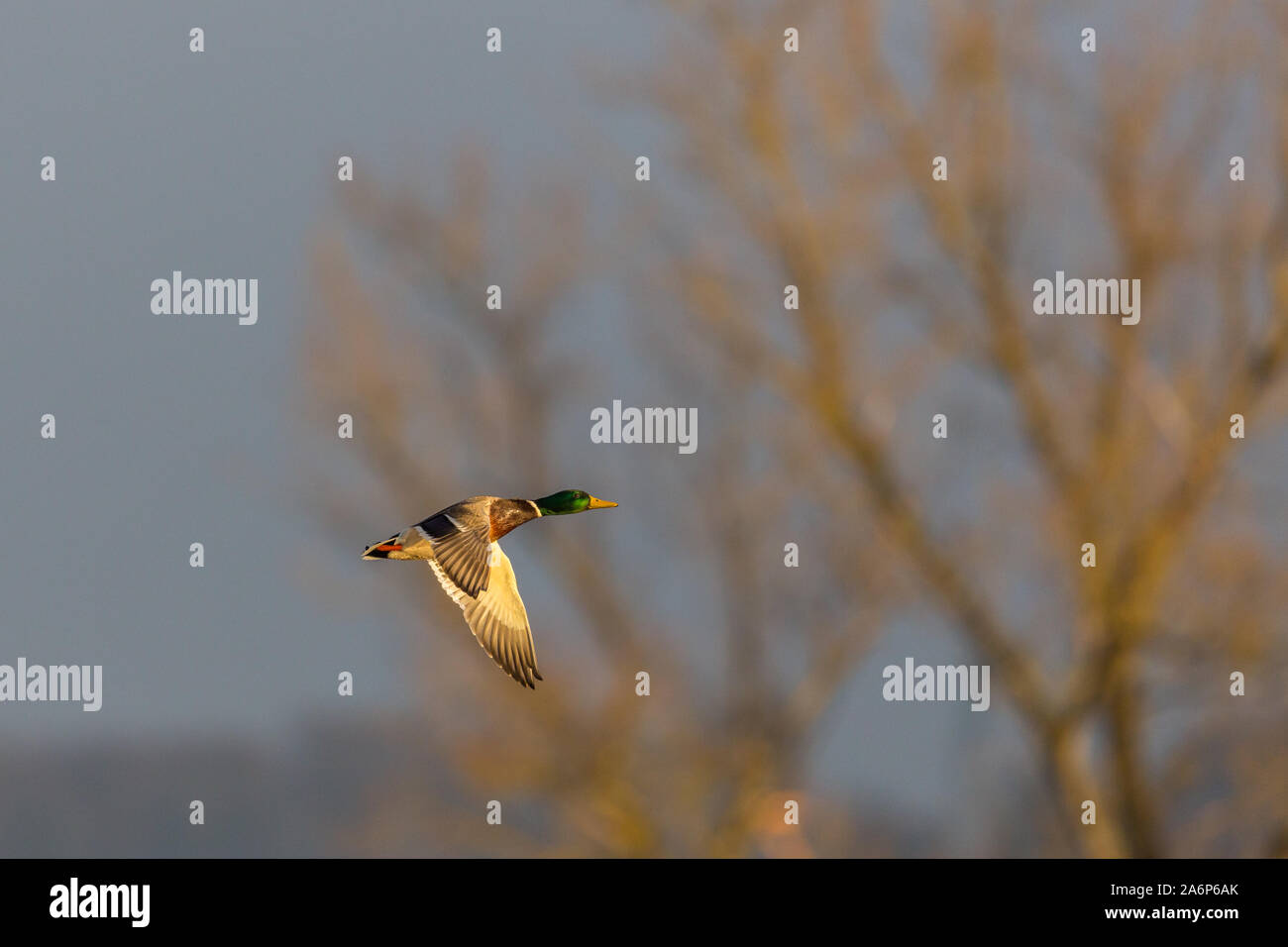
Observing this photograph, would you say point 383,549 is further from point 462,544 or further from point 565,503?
point 565,503

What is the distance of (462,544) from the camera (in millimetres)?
3133

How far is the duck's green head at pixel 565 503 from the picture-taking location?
3.31 metres

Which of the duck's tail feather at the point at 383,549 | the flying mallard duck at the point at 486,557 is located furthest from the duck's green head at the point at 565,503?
the duck's tail feather at the point at 383,549

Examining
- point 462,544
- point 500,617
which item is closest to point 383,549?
point 462,544

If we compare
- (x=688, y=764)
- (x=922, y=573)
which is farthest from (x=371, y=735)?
(x=922, y=573)

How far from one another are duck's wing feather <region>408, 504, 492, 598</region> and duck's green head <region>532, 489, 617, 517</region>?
A: 5.7 inches

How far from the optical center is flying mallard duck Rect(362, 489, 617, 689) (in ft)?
10.0

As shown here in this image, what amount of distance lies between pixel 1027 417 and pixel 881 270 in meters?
2.04

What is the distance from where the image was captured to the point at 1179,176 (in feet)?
48.0

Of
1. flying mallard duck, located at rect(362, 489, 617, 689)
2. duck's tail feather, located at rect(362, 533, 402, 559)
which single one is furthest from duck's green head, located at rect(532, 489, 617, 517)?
duck's tail feather, located at rect(362, 533, 402, 559)

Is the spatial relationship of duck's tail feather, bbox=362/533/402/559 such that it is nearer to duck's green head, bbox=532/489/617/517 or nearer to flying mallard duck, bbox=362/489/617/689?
flying mallard duck, bbox=362/489/617/689

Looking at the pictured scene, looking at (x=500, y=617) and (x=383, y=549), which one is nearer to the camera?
(x=383, y=549)

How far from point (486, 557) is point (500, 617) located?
0.39 metres
